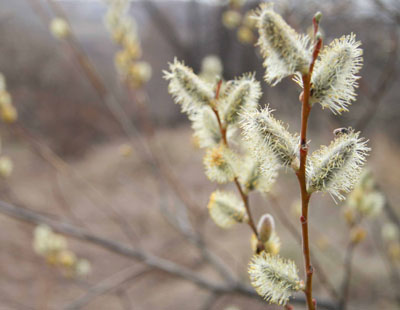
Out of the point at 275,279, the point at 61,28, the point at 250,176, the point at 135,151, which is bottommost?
the point at 275,279

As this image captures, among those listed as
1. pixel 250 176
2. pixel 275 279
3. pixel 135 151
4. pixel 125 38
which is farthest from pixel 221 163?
pixel 135 151

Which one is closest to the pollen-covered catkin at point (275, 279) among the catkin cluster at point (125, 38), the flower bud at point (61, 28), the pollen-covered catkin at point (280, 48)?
the pollen-covered catkin at point (280, 48)

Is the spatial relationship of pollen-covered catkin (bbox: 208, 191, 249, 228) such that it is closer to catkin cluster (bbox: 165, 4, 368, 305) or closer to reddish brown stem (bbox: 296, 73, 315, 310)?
catkin cluster (bbox: 165, 4, 368, 305)

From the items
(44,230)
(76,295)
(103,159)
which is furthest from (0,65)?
(44,230)

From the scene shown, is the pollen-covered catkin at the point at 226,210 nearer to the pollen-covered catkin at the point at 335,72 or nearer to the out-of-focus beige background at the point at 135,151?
the pollen-covered catkin at the point at 335,72

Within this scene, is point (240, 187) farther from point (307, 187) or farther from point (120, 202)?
point (120, 202)

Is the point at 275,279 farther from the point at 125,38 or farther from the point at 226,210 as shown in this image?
the point at 125,38
